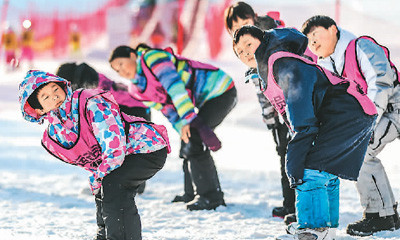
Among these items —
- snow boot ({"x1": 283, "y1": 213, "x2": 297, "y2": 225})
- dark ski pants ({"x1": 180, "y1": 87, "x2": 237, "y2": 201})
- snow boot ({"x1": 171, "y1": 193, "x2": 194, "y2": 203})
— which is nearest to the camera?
snow boot ({"x1": 283, "y1": 213, "x2": 297, "y2": 225})

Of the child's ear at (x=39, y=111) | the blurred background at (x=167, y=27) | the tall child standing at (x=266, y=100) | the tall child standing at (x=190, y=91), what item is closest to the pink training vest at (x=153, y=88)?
the tall child standing at (x=190, y=91)

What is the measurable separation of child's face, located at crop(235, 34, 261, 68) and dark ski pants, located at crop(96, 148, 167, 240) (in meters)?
0.77

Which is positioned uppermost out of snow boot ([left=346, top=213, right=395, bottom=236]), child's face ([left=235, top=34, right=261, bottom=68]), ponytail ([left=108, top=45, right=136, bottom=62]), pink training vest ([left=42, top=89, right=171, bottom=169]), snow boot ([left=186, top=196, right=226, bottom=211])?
ponytail ([left=108, top=45, right=136, bottom=62])

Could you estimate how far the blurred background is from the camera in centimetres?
1359

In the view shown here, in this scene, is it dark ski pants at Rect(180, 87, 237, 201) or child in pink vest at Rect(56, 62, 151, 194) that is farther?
dark ski pants at Rect(180, 87, 237, 201)

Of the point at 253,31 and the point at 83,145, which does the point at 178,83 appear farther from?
the point at 83,145

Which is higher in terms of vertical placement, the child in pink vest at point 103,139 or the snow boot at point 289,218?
the child in pink vest at point 103,139

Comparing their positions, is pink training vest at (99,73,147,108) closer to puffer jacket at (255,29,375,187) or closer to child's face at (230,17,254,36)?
child's face at (230,17,254,36)

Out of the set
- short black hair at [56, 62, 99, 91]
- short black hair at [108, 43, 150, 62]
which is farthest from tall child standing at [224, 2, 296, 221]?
short black hair at [56, 62, 99, 91]

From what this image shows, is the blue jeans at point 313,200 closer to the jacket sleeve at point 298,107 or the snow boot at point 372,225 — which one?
the jacket sleeve at point 298,107

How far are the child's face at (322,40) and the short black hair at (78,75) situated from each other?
1578 mm

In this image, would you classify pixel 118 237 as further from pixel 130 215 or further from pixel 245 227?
pixel 245 227

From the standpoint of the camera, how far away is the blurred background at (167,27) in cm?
1359

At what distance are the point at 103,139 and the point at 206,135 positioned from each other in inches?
53.6
